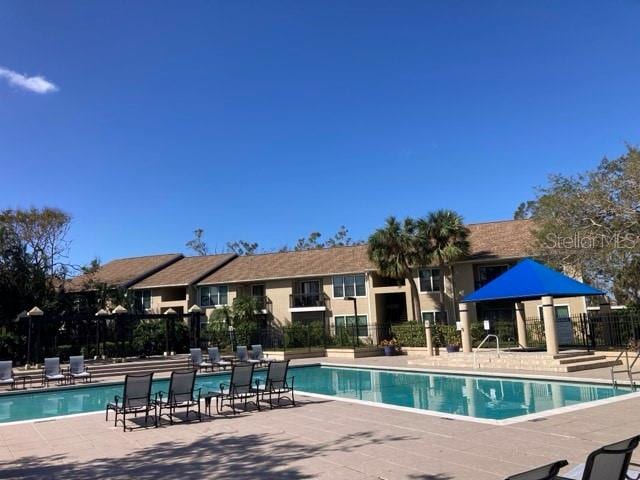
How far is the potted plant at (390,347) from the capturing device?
1133 inches

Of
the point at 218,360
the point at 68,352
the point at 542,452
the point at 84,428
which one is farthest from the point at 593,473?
the point at 68,352

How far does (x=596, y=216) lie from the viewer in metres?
24.0

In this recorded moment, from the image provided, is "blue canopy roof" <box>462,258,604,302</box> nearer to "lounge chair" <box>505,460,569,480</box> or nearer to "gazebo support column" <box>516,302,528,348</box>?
"gazebo support column" <box>516,302,528,348</box>

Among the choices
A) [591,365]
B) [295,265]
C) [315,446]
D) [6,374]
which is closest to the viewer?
[315,446]

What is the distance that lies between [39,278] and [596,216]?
Result: 3193 cm

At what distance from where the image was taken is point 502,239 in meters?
36.6

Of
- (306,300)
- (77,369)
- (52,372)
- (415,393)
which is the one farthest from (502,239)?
(52,372)

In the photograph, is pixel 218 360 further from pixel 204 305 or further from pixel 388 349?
pixel 204 305

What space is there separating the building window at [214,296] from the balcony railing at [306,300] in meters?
6.00

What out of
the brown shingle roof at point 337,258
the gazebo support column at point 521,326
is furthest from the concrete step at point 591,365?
the brown shingle roof at point 337,258

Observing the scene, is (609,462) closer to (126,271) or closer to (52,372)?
(52,372)

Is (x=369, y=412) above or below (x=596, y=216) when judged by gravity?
below

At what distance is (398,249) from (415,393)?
18791mm

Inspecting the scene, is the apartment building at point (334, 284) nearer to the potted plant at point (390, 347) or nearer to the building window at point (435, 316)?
the building window at point (435, 316)
